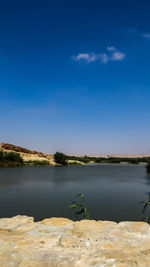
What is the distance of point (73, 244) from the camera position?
2.65m

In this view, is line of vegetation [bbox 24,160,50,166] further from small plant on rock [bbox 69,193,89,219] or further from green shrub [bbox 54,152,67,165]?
small plant on rock [bbox 69,193,89,219]

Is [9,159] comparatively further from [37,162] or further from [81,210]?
[81,210]

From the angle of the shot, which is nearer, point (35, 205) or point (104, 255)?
point (104, 255)

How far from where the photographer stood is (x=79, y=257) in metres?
2.26

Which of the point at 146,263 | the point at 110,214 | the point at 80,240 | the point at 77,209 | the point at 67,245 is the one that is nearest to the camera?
the point at 146,263

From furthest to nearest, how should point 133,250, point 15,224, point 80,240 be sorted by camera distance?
point 15,224
point 80,240
point 133,250

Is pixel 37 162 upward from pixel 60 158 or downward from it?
downward

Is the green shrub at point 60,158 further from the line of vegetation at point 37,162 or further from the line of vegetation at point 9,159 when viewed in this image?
the line of vegetation at point 9,159

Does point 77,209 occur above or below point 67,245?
below

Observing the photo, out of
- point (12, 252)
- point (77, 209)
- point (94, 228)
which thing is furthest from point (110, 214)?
point (12, 252)

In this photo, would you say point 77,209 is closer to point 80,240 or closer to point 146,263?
point 80,240

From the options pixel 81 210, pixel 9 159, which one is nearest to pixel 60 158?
pixel 9 159

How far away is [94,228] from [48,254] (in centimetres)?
124

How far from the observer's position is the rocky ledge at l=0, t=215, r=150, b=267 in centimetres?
214
